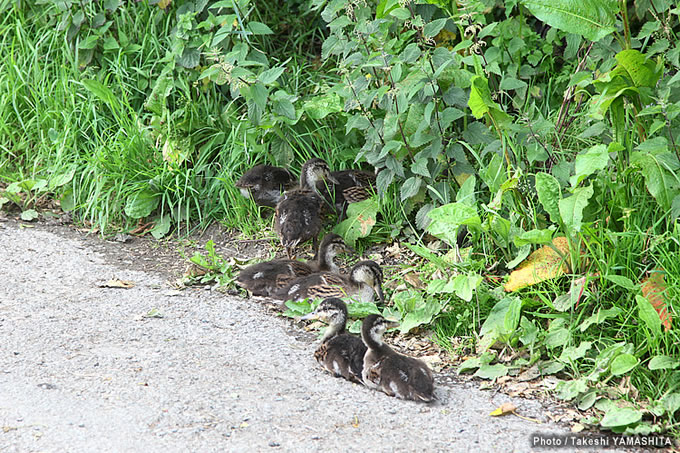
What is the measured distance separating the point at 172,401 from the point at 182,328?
39.3 inches

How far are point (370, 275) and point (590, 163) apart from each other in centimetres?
156

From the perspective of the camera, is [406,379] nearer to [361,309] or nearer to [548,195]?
[361,309]

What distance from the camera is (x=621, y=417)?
3732 millimetres

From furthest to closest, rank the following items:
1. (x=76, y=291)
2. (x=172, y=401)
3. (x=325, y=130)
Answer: (x=325, y=130) < (x=76, y=291) < (x=172, y=401)

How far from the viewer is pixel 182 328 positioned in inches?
190

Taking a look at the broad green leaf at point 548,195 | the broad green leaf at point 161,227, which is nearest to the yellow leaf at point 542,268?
the broad green leaf at point 548,195

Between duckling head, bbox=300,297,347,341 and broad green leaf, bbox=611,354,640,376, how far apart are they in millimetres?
1506

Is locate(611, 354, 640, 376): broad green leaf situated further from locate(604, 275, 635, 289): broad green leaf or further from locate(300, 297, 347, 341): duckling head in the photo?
locate(300, 297, 347, 341): duckling head

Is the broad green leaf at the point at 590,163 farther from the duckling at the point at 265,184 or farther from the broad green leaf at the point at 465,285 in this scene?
the duckling at the point at 265,184

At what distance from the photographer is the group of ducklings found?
162 inches

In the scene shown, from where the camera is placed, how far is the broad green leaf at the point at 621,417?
3705mm

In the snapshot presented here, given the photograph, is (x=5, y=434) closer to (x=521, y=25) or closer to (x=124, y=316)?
(x=124, y=316)

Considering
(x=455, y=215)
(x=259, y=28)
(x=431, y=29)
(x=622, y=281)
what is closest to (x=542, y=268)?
(x=622, y=281)

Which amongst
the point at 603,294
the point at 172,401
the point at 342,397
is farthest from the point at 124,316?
the point at 603,294
